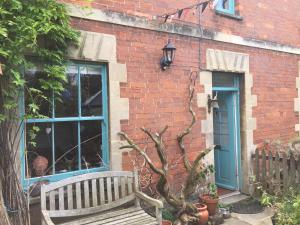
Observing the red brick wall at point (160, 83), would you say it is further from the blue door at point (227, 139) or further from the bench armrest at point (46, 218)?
the bench armrest at point (46, 218)

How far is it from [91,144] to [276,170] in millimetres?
3886

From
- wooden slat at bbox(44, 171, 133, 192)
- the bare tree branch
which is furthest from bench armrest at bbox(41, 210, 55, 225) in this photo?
the bare tree branch

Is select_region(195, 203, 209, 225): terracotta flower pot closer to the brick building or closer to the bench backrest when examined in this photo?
the brick building

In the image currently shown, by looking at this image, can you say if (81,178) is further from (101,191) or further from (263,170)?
(263,170)

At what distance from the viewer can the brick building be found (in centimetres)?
515

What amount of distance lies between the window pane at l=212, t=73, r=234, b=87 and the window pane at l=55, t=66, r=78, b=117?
126 inches

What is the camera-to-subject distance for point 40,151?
456 centimetres

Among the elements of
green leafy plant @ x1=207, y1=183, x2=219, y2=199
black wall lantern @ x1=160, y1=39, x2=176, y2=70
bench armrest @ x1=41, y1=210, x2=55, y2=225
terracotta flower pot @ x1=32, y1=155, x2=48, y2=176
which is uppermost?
black wall lantern @ x1=160, y1=39, x2=176, y2=70

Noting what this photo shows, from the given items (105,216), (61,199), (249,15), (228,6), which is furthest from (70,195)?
(249,15)

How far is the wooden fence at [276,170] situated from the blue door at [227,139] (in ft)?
1.55

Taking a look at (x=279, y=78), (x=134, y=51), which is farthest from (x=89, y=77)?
(x=279, y=78)

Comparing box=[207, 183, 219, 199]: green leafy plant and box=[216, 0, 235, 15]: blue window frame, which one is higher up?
box=[216, 0, 235, 15]: blue window frame

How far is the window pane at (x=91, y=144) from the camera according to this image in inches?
196

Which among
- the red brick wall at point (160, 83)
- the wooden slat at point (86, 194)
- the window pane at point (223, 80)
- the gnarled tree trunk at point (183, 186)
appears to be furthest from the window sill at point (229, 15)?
the wooden slat at point (86, 194)
